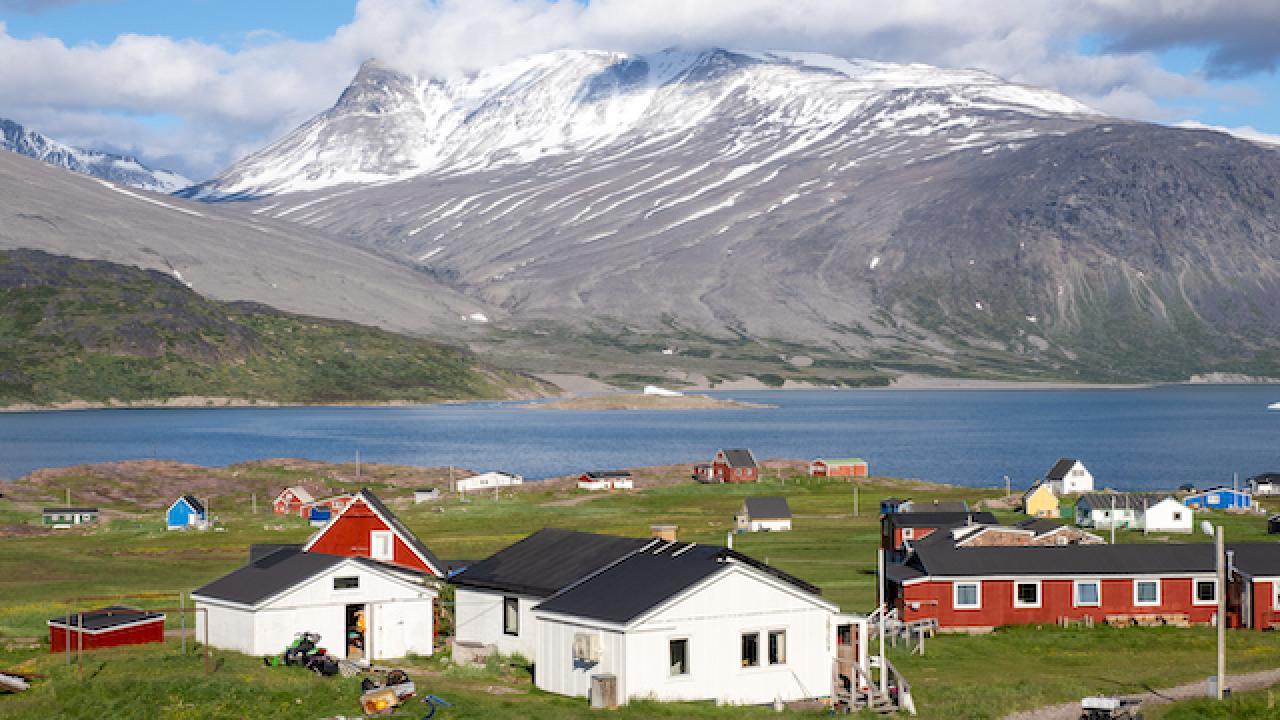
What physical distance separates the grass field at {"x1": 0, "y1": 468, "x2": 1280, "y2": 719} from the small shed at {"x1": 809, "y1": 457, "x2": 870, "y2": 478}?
33.0 m

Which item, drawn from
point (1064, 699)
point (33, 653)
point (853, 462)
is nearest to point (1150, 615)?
point (1064, 699)

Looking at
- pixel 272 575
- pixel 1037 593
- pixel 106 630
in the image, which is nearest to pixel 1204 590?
pixel 1037 593

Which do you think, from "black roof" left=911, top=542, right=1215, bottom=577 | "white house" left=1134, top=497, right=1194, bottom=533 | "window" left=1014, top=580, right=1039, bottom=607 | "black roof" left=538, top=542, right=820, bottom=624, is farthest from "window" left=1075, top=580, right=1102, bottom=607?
"white house" left=1134, top=497, right=1194, bottom=533

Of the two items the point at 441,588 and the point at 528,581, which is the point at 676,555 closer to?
the point at 528,581

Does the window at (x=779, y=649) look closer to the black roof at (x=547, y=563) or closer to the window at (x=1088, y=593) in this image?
the black roof at (x=547, y=563)

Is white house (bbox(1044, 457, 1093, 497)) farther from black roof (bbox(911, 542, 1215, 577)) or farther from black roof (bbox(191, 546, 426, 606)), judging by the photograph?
black roof (bbox(191, 546, 426, 606))

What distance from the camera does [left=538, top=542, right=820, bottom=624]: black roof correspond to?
121ft

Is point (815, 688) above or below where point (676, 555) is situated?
below

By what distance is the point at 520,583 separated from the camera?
4225cm

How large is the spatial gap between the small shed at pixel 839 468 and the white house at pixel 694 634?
89382 millimetres

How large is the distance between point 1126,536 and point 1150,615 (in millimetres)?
27912

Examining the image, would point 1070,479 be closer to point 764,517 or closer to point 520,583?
point 764,517

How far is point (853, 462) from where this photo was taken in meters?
129

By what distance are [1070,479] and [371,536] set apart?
74.1 metres
